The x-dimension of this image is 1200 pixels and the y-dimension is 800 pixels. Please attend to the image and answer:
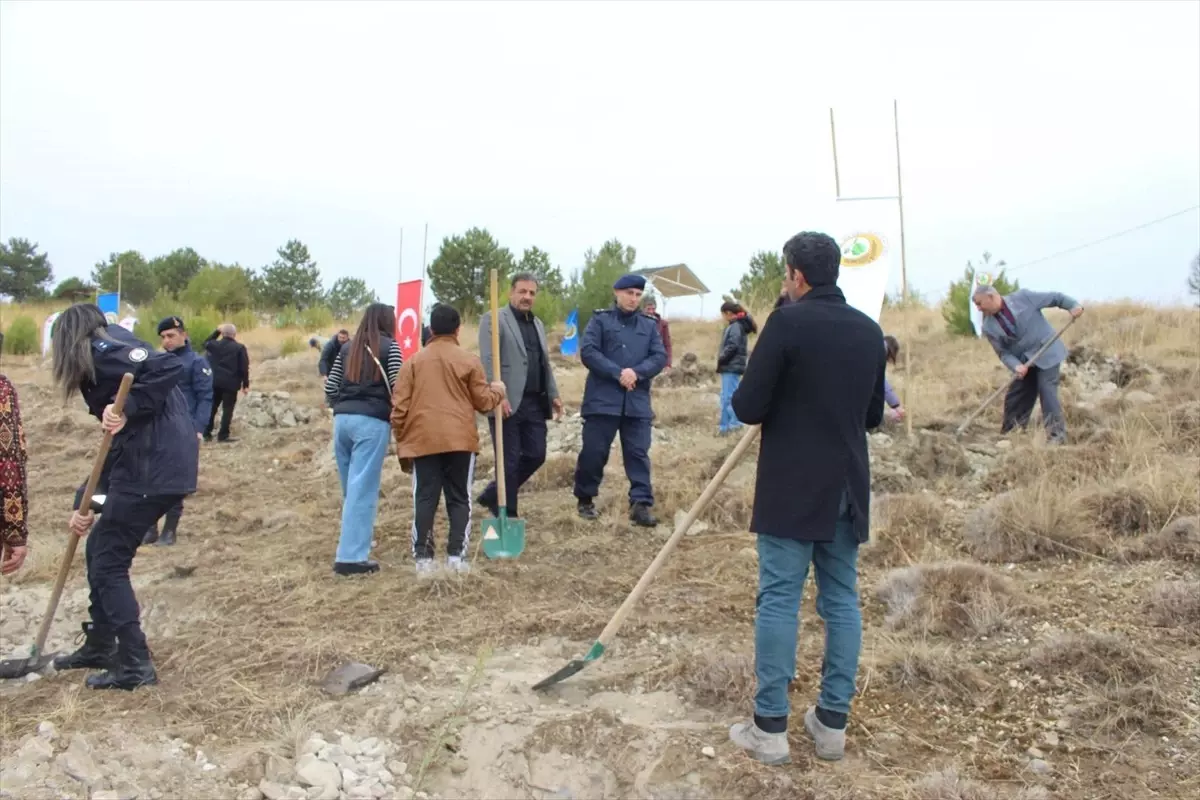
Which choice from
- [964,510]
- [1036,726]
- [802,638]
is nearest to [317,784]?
[802,638]

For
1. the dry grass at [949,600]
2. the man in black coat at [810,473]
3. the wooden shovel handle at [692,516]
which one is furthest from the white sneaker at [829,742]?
the dry grass at [949,600]

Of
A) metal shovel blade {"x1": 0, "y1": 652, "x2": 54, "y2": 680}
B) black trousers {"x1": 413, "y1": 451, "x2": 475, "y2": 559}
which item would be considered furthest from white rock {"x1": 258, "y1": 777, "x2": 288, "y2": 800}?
black trousers {"x1": 413, "y1": 451, "x2": 475, "y2": 559}

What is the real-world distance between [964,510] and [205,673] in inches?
192

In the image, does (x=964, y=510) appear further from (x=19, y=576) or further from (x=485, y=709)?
(x=19, y=576)

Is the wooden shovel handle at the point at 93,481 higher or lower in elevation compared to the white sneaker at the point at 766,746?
higher

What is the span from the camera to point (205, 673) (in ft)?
13.5

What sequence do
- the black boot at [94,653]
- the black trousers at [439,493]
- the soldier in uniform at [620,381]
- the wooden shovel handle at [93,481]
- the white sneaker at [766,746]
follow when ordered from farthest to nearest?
the soldier in uniform at [620,381] < the black trousers at [439,493] < the black boot at [94,653] < the wooden shovel handle at [93,481] < the white sneaker at [766,746]

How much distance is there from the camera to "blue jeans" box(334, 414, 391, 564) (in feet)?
17.6

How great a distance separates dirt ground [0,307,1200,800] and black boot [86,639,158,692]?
7cm

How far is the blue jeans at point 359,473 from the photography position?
5371mm

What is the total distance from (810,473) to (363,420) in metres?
3.08

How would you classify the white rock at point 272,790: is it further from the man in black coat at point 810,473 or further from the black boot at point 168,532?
the black boot at point 168,532

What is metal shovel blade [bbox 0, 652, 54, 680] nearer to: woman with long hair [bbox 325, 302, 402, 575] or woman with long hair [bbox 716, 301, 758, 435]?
woman with long hair [bbox 325, 302, 402, 575]

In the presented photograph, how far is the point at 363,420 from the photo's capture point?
17.6 feet
